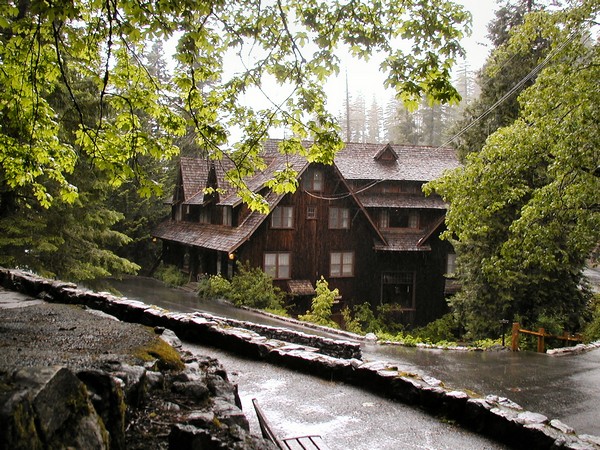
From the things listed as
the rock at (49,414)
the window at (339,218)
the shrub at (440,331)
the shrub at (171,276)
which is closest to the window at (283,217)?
the window at (339,218)

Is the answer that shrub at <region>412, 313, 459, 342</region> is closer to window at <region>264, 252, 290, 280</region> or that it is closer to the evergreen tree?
window at <region>264, 252, 290, 280</region>

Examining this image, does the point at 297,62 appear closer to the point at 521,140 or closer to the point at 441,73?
the point at 441,73

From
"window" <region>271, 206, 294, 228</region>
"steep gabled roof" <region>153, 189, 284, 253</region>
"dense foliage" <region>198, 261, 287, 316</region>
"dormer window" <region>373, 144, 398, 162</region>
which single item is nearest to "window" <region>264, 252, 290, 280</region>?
"dense foliage" <region>198, 261, 287, 316</region>

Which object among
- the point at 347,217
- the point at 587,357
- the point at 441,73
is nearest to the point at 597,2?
the point at 441,73

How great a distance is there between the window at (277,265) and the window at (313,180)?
13.7 ft

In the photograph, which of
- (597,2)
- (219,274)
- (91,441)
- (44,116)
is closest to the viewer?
(91,441)

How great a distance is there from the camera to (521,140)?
13.0m

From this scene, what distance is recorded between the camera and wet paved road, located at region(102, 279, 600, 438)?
31.4 ft

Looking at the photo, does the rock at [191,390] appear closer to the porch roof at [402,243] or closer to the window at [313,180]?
the window at [313,180]

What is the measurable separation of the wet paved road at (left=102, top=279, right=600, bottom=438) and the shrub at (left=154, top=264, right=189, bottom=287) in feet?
62.2

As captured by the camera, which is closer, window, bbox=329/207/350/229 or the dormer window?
window, bbox=329/207/350/229

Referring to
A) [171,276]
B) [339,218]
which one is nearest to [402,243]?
[339,218]

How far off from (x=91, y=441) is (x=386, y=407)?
18.7ft

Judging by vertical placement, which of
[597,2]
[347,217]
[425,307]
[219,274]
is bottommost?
[425,307]
